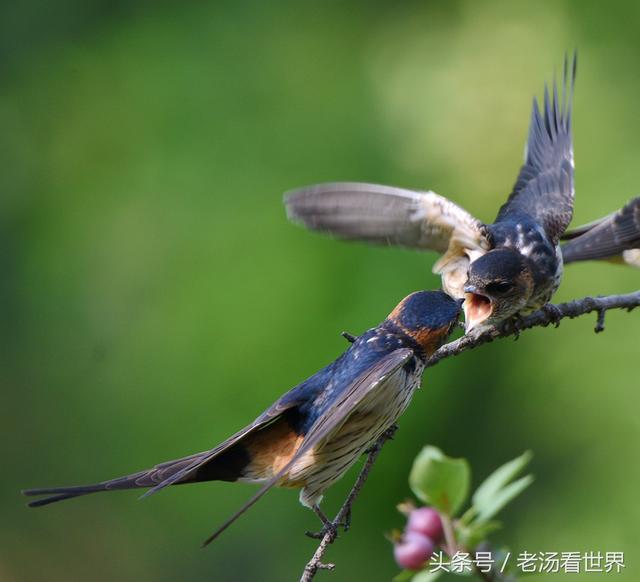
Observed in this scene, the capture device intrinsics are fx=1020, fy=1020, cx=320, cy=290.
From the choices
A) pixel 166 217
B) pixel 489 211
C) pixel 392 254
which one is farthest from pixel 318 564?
pixel 166 217

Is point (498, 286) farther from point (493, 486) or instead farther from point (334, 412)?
point (493, 486)

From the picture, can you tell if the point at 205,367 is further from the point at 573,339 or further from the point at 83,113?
the point at 83,113

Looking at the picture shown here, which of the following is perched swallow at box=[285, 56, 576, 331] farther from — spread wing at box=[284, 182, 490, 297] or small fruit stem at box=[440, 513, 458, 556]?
small fruit stem at box=[440, 513, 458, 556]

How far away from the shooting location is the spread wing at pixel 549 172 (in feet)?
12.8

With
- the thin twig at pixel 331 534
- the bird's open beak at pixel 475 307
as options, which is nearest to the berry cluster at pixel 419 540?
the thin twig at pixel 331 534

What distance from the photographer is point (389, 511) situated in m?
4.99

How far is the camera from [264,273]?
196 inches

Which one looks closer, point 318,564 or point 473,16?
point 318,564

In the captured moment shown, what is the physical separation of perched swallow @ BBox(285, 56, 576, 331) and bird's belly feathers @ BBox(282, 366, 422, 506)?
64 cm

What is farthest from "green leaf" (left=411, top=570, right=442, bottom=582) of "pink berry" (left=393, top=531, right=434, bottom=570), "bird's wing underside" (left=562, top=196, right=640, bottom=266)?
"bird's wing underside" (left=562, top=196, right=640, bottom=266)

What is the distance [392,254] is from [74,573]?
322cm

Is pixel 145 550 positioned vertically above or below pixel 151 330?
below

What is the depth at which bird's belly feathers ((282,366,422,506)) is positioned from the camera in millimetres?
2473

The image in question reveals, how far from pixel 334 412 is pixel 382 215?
1.11 metres
